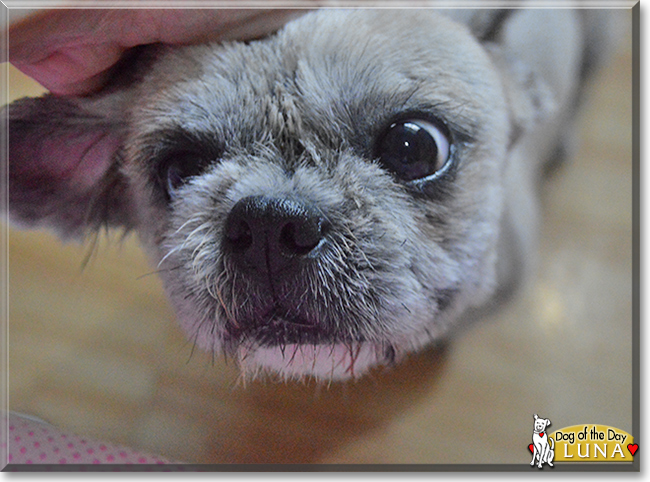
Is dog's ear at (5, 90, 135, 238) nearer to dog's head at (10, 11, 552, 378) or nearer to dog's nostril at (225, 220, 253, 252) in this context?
dog's head at (10, 11, 552, 378)

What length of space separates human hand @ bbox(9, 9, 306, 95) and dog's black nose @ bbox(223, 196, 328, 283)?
0.32m

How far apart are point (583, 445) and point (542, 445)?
0.07 m

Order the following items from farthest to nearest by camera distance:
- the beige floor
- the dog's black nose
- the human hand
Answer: the beige floor, the human hand, the dog's black nose

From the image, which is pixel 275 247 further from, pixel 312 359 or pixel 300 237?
pixel 312 359

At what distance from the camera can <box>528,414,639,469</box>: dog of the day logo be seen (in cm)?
94

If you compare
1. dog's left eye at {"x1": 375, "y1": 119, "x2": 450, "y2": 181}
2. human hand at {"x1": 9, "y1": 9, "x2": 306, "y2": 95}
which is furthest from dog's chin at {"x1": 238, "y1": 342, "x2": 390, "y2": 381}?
human hand at {"x1": 9, "y1": 9, "x2": 306, "y2": 95}

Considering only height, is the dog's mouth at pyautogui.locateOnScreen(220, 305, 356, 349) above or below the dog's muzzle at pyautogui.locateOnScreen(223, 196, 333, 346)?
below

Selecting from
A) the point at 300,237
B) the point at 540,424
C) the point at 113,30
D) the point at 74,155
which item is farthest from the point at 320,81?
the point at 540,424

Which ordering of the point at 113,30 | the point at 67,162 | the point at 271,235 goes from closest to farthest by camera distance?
the point at 271,235
the point at 113,30
the point at 67,162

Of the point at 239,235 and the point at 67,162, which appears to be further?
the point at 67,162

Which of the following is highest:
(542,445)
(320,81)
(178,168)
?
(320,81)

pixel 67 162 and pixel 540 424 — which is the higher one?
pixel 67 162

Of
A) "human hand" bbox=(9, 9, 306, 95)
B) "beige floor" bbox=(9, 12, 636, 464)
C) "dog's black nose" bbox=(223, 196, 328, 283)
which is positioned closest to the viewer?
"dog's black nose" bbox=(223, 196, 328, 283)

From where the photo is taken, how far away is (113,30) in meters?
0.89
